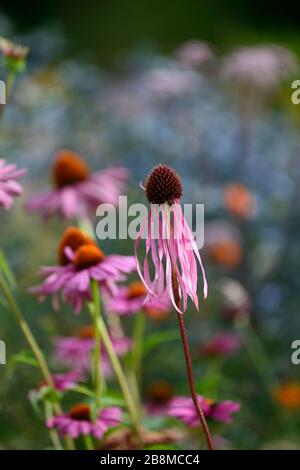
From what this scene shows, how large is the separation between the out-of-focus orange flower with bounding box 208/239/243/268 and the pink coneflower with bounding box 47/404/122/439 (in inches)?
51.4

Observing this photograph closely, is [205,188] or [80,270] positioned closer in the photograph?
[80,270]

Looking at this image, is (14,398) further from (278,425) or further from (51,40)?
(51,40)

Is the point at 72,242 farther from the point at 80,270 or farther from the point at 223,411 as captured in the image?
the point at 223,411

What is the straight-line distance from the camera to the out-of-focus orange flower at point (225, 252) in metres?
2.31

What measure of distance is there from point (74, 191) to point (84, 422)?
51 centimetres

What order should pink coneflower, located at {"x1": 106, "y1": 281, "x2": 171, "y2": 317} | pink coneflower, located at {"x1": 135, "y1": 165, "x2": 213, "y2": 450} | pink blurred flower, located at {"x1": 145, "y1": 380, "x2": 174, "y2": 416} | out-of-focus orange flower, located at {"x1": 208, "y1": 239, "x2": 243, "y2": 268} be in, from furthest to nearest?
out-of-focus orange flower, located at {"x1": 208, "y1": 239, "x2": 243, "y2": 268}
pink blurred flower, located at {"x1": 145, "y1": 380, "x2": 174, "y2": 416}
pink coneflower, located at {"x1": 106, "y1": 281, "x2": 171, "y2": 317}
pink coneflower, located at {"x1": 135, "y1": 165, "x2": 213, "y2": 450}

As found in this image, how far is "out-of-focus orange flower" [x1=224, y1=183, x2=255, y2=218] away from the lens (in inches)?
94.8

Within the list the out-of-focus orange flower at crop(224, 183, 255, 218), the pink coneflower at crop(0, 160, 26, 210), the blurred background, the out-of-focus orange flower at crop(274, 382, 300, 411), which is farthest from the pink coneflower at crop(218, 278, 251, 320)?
the pink coneflower at crop(0, 160, 26, 210)

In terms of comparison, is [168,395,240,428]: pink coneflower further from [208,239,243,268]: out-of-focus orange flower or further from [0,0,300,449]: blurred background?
[208,239,243,268]: out-of-focus orange flower

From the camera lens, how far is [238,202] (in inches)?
95.0

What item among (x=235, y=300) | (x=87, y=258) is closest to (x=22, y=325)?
(x=87, y=258)

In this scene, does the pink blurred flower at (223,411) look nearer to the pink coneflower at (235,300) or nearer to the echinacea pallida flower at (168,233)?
the echinacea pallida flower at (168,233)

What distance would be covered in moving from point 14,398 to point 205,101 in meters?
1.60
